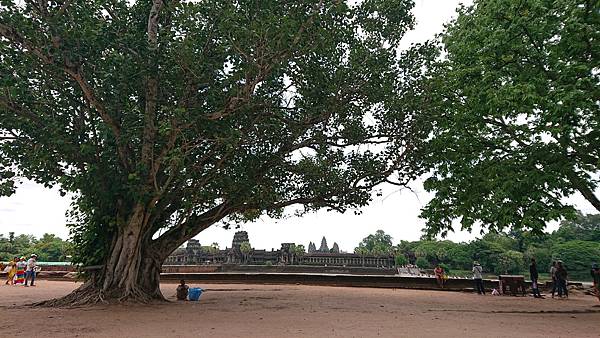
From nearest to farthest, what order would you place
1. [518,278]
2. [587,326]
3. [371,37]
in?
[587,326] < [371,37] < [518,278]

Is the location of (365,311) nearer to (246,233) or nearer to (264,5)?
(264,5)

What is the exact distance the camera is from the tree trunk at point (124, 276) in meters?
9.98

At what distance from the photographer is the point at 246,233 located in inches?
1366

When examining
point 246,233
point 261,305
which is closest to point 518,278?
point 261,305

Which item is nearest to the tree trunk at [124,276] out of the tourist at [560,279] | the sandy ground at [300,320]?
the sandy ground at [300,320]

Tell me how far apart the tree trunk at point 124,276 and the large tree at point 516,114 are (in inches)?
313

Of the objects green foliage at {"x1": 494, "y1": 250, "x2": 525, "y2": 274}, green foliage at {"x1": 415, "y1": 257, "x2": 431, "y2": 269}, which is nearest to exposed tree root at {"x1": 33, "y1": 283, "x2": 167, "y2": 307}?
green foliage at {"x1": 415, "y1": 257, "x2": 431, "y2": 269}

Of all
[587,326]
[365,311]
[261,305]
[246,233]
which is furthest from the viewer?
[246,233]

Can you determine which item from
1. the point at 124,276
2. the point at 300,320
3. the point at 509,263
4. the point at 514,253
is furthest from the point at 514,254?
the point at 124,276

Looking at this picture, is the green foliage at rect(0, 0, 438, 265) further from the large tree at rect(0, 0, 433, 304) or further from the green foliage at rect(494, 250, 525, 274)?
the green foliage at rect(494, 250, 525, 274)

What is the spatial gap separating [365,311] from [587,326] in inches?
170

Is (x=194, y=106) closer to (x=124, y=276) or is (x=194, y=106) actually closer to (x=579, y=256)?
(x=124, y=276)

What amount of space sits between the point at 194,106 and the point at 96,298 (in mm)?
5255

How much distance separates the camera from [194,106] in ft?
31.6
